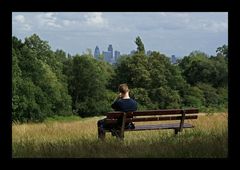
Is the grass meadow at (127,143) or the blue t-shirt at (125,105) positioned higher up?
the blue t-shirt at (125,105)

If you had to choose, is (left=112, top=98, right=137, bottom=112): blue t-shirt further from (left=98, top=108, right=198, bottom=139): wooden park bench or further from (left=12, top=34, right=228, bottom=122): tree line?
(left=12, top=34, right=228, bottom=122): tree line

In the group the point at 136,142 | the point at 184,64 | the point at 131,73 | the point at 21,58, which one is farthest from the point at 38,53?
the point at 136,142

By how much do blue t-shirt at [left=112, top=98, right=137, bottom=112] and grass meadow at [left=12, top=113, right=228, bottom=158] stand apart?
15.0 inches

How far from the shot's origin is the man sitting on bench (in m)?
8.11

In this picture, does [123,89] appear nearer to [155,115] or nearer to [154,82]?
[155,115]

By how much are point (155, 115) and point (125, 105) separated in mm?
452

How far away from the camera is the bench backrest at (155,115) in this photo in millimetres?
8133

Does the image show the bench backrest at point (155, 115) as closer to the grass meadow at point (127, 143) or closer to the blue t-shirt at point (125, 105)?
the blue t-shirt at point (125, 105)

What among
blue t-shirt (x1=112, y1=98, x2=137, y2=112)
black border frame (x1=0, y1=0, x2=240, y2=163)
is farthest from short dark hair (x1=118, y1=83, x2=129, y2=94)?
black border frame (x1=0, y1=0, x2=240, y2=163)

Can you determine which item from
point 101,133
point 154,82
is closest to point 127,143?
point 101,133

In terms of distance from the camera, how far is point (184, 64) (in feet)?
29.4

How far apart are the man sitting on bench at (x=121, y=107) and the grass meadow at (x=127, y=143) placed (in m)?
0.14
